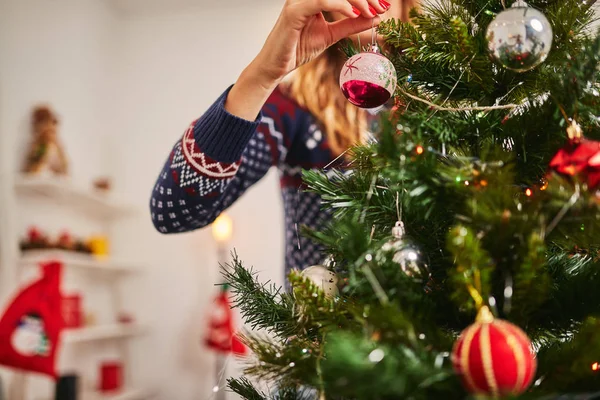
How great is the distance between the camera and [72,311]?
247 cm

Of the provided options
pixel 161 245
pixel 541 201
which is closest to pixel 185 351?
pixel 161 245

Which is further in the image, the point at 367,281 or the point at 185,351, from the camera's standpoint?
the point at 185,351

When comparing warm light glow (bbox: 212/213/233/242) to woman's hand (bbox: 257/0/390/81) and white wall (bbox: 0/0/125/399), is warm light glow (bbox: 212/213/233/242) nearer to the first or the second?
white wall (bbox: 0/0/125/399)

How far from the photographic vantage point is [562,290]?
355 millimetres

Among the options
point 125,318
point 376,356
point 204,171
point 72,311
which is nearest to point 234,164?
point 204,171

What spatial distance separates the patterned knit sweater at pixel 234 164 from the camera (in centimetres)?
60

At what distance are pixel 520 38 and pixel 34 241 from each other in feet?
7.79

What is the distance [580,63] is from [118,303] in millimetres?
3114

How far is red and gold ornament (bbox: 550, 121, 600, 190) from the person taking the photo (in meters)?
0.30

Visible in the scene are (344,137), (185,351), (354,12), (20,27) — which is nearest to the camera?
(354,12)

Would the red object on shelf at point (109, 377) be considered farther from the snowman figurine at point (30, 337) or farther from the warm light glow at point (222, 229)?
the snowman figurine at point (30, 337)

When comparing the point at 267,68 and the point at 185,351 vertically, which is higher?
the point at 267,68

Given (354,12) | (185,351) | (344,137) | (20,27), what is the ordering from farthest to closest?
(185,351)
(20,27)
(344,137)
(354,12)

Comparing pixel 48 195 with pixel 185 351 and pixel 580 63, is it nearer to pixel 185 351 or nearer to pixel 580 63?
pixel 185 351
